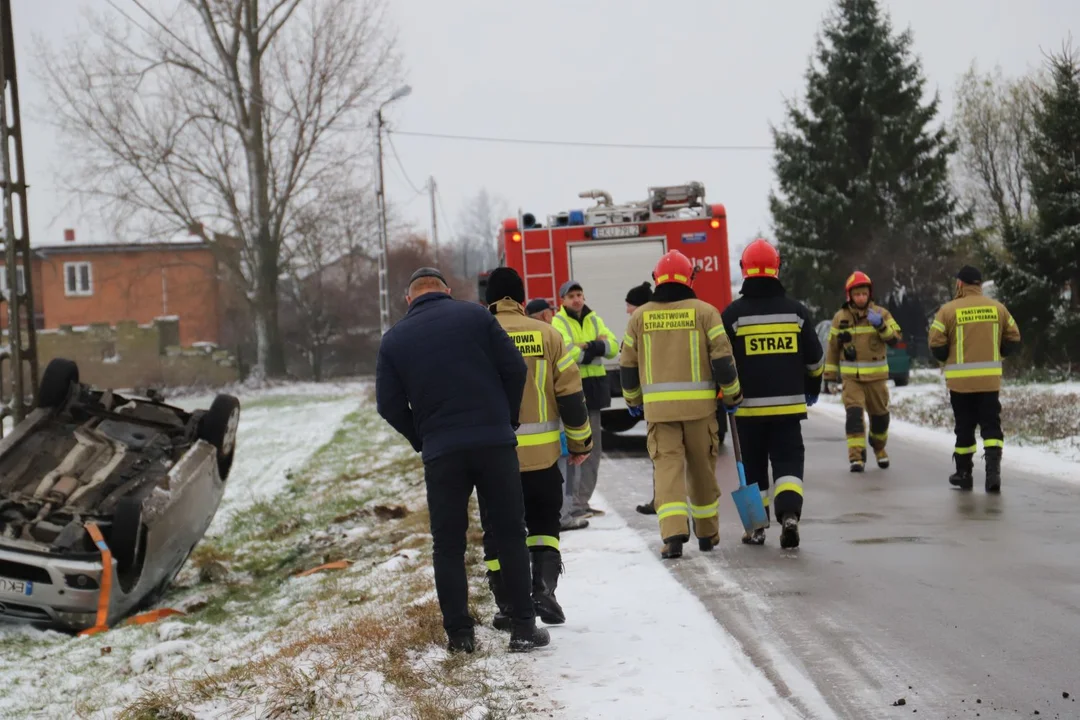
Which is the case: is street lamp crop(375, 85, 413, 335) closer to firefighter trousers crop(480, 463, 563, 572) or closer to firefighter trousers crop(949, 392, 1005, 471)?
firefighter trousers crop(949, 392, 1005, 471)

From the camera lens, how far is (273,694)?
17.4ft

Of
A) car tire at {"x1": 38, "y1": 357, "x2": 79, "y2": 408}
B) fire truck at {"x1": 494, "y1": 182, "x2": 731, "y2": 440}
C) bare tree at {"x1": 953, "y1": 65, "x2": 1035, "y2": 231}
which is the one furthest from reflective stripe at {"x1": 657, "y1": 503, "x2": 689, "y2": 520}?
bare tree at {"x1": 953, "y1": 65, "x2": 1035, "y2": 231}

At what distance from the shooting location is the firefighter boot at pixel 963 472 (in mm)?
10445

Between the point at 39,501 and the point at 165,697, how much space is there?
4.41 meters

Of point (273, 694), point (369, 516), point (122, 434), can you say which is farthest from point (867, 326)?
point (273, 694)

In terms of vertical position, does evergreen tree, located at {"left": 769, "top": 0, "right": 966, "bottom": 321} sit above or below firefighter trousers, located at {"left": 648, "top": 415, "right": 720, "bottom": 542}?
above

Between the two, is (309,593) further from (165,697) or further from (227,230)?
(227,230)

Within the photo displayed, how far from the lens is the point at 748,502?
26.1ft

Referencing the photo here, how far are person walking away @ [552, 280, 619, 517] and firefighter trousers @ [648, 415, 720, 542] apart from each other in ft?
6.16

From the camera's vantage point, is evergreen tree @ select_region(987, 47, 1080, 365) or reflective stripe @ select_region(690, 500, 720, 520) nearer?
reflective stripe @ select_region(690, 500, 720, 520)

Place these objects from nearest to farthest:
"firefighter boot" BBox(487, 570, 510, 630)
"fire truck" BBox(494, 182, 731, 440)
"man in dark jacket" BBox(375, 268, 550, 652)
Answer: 1. "man in dark jacket" BBox(375, 268, 550, 652)
2. "firefighter boot" BBox(487, 570, 510, 630)
3. "fire truck" BBox(494, 182, 731, 440)

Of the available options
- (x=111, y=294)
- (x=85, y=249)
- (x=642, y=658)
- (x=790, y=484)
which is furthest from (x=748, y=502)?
(x=85, y=249)

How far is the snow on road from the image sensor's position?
4.75 metres

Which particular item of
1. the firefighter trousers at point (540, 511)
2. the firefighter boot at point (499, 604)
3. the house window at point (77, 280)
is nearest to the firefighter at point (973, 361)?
the firefighter trousers at point (540, 511)
